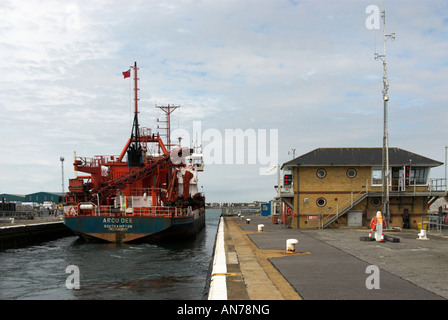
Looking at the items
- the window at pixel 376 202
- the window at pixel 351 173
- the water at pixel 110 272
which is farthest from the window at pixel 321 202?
the water at pixel 110 272

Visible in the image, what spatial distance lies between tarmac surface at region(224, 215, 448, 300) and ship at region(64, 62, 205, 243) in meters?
11.7

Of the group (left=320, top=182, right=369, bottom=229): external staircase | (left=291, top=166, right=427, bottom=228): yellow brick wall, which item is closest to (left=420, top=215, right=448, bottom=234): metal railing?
(left=291, top=166, right=427, bottom=228): yellow brick wall

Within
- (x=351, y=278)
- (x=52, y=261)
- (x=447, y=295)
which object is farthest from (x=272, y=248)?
(x=52, y=261)

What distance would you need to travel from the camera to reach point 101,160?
38000 millimetres

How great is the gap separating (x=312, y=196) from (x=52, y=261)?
2021 centimetres

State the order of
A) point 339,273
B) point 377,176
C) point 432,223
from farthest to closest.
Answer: point 377,176 → point 432,223 → point 339,273

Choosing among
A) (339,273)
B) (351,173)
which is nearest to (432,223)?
(351,173)

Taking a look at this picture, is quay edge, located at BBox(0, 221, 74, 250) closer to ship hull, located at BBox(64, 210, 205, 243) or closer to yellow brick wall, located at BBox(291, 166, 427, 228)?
ship hull, located at BBox(64, 210, 205, 243)

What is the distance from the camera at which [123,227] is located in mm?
29656

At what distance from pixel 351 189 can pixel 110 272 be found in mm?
21779

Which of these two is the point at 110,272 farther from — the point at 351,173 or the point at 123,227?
the point at 351,173

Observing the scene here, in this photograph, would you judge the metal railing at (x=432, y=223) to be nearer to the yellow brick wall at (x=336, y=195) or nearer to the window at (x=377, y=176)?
the yellow brick wall at (x=336, y=195)

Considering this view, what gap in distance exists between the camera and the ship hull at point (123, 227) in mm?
29562

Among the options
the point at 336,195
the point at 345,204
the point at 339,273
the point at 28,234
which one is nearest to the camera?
the point at 339,273
